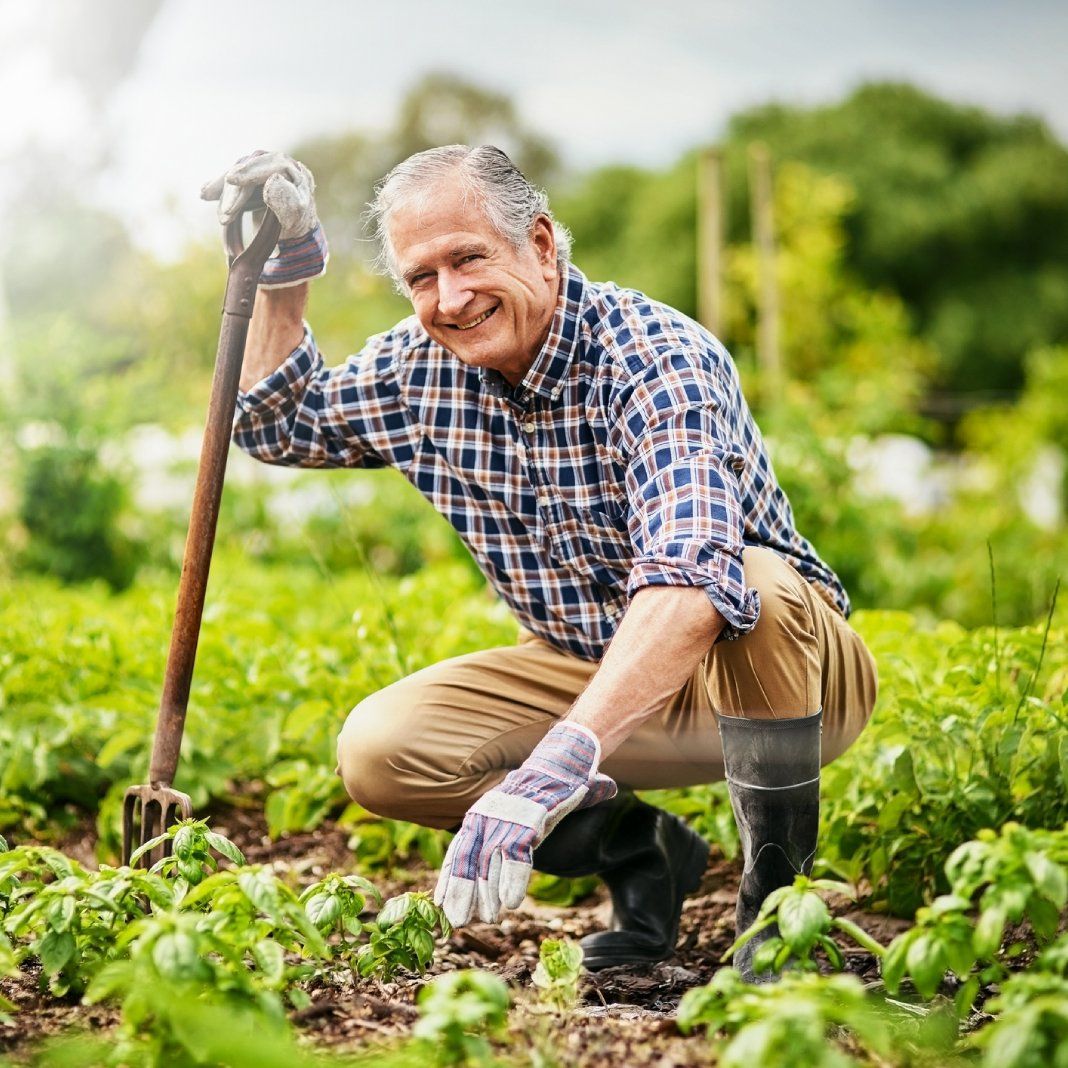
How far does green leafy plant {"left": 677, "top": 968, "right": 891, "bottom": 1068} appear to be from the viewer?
1191 millimetres

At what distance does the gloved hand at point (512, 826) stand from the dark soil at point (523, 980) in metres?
0.17

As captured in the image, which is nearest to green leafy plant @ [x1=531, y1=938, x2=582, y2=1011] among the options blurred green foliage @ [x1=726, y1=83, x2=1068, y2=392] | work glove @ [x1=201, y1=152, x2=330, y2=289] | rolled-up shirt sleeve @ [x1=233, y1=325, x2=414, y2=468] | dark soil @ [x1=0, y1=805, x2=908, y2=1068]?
dark soil @ [x1=0, y1=805, x2=908, y2=1068]

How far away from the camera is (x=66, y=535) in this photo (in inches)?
243

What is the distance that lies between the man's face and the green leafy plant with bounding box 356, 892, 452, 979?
0.87 meters

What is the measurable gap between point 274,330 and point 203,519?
407 mm

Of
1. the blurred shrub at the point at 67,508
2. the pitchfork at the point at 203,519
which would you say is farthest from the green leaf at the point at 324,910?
the blurred shrub at the point at 67,508

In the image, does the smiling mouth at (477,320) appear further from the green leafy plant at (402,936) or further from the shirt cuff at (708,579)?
the green leafy plant at (402,936)

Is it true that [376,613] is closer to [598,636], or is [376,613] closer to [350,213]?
[598,636]

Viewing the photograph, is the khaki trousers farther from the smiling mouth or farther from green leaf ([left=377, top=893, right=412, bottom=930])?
the smiling mouth

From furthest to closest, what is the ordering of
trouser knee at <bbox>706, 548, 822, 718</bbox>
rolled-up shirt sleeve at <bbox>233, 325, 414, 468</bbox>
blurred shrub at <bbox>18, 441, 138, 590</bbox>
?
blurred shrub at <bbox>18, 441, 138, 590</bbox>, rolled-up shirt sleeve at <bbox>233, 325, 414, 468</bbox>, trouser knee at <bbox>706, 548, 822, 718</bbox>

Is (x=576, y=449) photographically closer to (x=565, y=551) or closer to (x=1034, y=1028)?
(x=565, y=551)

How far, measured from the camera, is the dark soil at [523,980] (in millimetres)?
1601

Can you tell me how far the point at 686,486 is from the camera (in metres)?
1.86

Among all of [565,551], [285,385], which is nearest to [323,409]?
[285,385]
